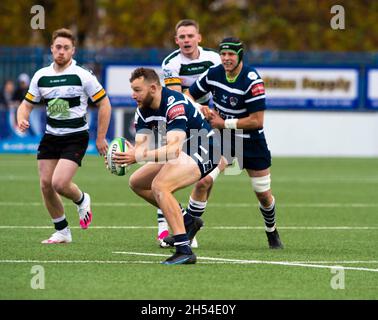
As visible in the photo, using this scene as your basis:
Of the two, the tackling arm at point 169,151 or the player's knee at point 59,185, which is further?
the player's knee at point 59,185

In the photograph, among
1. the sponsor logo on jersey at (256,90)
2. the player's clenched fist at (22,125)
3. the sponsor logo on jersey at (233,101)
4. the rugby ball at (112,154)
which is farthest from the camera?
the player's clenched fist at (22,125)

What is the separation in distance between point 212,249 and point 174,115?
202 cm

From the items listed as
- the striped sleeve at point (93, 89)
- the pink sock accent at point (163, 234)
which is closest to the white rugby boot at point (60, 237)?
the pink sock accent at point (163, 234)

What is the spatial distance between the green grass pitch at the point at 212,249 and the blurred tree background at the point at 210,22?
22304 millimetres

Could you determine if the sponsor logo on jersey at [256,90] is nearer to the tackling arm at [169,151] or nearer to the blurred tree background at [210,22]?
the tackling arm at [169,151]

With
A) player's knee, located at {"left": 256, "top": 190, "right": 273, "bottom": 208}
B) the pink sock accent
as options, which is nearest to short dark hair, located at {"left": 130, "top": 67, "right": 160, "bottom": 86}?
player's knee, located at {"left": 256, "top": 190, "right": 273, "bottom": 208}

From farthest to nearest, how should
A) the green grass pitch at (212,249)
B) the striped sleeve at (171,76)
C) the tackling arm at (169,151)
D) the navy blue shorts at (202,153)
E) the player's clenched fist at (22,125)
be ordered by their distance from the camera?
the striped sleeve at (171,76) < the player's clenched fist at (22,125) < the navy blue shorts at (202,153) < the tackling arm at (169,151) < the green grass pitch at (212,249)

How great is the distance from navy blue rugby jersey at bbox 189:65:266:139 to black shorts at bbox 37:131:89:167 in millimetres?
Answer: 1364

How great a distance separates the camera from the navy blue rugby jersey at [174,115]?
10281mm

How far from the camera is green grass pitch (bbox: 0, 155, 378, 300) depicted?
8977mm

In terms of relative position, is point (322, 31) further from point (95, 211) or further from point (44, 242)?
point (44, 242)

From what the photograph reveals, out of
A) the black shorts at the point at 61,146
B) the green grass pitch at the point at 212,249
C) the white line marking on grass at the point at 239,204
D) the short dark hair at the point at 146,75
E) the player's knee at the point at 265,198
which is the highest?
the short dark hair at the point at 146,75

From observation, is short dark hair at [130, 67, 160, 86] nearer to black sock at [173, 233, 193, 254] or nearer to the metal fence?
black sock at [173, 233, 193, 254]

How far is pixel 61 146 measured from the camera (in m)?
12.3
